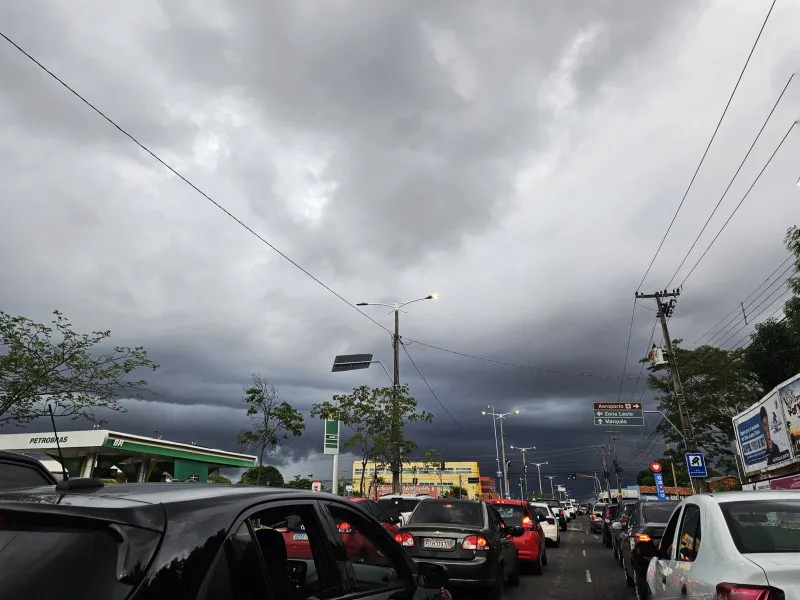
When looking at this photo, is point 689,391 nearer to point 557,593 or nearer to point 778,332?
point 778,332

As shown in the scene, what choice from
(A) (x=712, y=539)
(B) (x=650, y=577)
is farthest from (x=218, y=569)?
(B) (x=650, y=577)

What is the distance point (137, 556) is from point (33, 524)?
1.44ft

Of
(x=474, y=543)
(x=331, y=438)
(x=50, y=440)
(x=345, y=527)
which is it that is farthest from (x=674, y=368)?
(x=50, y=440)

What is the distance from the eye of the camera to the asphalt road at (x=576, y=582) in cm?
977

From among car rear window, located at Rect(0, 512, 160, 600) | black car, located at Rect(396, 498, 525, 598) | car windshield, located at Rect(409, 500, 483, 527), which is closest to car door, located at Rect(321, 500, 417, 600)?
car rear window, located at Rect(0, 512, 160, 600)

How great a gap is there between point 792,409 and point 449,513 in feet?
52.6

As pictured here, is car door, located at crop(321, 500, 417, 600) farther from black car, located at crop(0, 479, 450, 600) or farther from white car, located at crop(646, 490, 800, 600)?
white car, located at crop(646, 490, 800, 600)

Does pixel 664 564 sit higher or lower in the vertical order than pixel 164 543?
lower

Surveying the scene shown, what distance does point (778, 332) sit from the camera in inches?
1524

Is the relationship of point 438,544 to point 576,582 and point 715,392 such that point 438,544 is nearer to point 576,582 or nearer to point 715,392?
point 576,582

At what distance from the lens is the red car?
12.3 meters

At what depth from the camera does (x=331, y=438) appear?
28.1m

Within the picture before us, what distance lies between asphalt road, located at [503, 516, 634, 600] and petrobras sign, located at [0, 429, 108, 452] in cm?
2400

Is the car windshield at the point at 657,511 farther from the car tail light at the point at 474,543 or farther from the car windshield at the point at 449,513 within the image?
the car tail light at the point at 474,543
